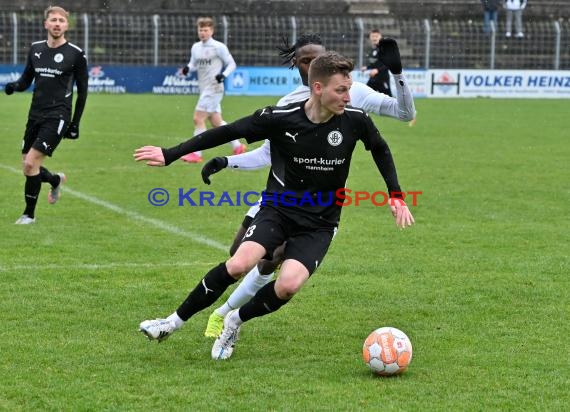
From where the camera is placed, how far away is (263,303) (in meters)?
6.00

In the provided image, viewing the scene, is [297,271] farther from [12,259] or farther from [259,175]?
[259,175]

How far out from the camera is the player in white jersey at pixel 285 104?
21.3ft

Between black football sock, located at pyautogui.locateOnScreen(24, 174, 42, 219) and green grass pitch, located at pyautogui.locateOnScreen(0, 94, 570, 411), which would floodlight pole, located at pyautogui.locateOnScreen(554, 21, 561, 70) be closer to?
green grass pitch, located at pyautogui.locateOnScreen(0, 94, 570, 411)

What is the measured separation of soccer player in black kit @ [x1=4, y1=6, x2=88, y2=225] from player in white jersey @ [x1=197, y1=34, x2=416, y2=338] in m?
3.97

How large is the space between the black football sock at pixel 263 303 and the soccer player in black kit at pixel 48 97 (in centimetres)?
525

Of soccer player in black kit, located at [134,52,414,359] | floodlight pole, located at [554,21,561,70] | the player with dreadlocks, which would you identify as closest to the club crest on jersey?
soccer player in black kit, located at [134,52,414,359]

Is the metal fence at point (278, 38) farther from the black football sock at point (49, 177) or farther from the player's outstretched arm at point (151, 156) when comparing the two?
the player's outstretched arm at point (151, 156)

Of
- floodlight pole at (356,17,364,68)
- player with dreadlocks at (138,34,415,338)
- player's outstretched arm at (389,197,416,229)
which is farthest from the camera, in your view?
floodlight pole at (356,17,364,68)

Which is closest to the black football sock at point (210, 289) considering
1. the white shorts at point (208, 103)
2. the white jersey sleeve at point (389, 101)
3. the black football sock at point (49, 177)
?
the white jersey sleeve at point (389, 101)

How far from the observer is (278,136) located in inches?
242

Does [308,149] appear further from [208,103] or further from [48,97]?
[208,103]

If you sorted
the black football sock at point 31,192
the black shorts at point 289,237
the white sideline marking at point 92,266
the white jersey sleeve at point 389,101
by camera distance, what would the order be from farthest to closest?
the black football sock at point 31,192, the white sideline marking at point 92,266, the white jersey sleeve at point 389,101, the black shorts at point 289,237

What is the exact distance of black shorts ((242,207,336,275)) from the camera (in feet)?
19.7

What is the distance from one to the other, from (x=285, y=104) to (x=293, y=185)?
725 mm
